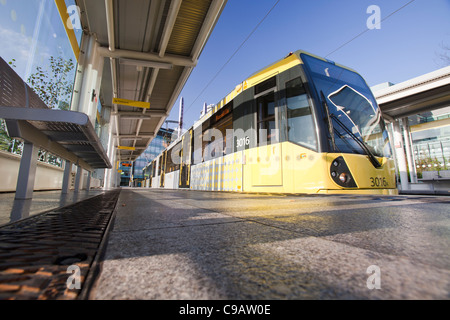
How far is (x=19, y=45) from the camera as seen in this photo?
132 inches

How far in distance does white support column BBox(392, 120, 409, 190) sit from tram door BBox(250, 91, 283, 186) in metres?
8.03

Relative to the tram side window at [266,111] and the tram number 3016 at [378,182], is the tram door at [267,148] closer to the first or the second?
the tram side window at [266,111]

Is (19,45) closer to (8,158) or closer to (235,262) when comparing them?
(8,158)

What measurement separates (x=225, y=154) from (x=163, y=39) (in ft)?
10.3

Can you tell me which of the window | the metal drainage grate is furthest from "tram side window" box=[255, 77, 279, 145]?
the metal drainage grate

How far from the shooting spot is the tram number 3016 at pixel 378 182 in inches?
138

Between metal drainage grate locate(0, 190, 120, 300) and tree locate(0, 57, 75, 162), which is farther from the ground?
tree locate(0, 57, 75, 162)

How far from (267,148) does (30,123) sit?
11.0ft

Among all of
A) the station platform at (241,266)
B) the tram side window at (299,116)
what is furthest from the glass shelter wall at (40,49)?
the tram side window at (299,116)

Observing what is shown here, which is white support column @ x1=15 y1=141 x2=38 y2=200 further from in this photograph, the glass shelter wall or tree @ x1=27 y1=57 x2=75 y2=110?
tree @ x1=27 y1=57 x2=75 y2=110

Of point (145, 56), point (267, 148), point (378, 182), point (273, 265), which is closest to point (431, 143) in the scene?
point (378, 182)

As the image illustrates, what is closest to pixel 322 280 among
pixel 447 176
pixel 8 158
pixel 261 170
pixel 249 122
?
pixel 261 170

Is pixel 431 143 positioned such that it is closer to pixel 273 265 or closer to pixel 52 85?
pixel 273 265

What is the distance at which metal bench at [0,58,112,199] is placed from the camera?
183cm
